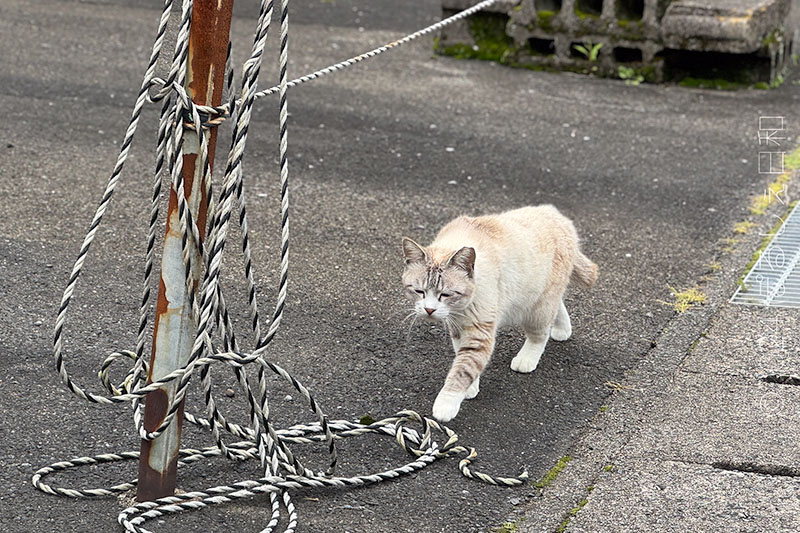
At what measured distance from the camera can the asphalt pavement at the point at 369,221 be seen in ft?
12.3

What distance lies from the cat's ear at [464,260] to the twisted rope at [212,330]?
2.16 feet

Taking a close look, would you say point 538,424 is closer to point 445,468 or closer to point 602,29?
point 445,468

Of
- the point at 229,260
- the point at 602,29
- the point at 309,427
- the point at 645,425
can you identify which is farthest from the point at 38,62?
the point at 645,425

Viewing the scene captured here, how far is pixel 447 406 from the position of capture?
407 cm

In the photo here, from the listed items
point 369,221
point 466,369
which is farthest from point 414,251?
point 369,221

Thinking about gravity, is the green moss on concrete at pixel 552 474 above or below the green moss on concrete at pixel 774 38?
below

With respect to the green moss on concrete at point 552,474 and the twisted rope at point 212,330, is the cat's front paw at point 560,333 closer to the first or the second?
the green moss on concrete at point 552,474

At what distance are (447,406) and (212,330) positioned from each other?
1.15 meters

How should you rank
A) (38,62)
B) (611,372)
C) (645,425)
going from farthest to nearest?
(38,62), (611,372), (645,425)

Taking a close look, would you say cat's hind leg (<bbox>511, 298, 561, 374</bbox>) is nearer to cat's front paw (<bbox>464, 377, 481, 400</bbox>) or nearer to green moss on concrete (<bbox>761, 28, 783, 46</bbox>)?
cat's front paw (<bbox>464, 377, 481, 400</bbox>)

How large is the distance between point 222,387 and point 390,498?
3.37 feet

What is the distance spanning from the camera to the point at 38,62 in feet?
27.8

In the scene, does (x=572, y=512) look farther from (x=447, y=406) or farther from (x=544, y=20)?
(x=544, y=20)

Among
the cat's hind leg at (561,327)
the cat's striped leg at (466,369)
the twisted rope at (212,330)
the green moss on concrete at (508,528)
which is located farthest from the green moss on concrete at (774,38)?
the green moss on concrete at (508,528)
